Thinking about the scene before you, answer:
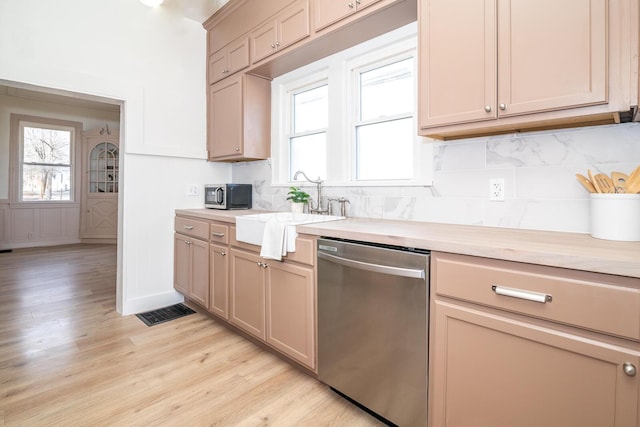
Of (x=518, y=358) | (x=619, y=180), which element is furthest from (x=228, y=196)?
(x=619, y=180)

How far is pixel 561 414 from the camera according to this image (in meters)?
1.00

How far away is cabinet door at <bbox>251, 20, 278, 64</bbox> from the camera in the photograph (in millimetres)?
2484

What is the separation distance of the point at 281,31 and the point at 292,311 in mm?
1979

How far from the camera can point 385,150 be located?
7.59 feet

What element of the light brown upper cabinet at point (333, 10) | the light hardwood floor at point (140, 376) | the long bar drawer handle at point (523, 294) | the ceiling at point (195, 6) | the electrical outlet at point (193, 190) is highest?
the ceiling at point (195, 6)

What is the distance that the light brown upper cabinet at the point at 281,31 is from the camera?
224 centimetres

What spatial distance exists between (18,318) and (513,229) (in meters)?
3.76

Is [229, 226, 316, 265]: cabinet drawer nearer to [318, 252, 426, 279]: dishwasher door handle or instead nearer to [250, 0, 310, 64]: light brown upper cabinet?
[318, 252, 426, 279]: dishwasher door handle

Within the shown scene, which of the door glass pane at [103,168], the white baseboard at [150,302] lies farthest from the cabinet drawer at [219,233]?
the door glass pane at [103,168]

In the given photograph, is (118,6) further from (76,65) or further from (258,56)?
(258,56)

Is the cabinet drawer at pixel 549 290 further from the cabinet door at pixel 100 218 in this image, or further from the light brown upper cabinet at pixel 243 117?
the cabinet door at pixel 100 218

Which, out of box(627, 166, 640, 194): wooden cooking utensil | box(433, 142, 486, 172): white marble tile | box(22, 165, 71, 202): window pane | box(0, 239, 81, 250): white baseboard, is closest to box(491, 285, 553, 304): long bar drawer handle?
box(627, 166, 640, 194): wooden cooking utensil

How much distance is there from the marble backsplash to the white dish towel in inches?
28.9

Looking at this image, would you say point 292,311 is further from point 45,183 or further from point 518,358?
point 45,183
